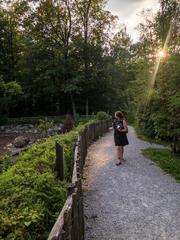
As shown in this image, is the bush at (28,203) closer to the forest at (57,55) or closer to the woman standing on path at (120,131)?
the woman standing on path at (120,131)

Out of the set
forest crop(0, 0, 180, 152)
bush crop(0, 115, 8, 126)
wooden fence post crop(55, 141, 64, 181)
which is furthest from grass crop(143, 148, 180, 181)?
bush crop(0, 115, 8, 126)

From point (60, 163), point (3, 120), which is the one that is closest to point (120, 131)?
point (60, 163)

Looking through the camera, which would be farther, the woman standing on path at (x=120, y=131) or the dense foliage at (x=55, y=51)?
the dense foliage at (x=55, y=51)

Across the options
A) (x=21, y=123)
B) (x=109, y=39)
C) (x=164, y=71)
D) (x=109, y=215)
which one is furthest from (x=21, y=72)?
(x=109, y=215)

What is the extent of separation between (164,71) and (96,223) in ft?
27.3

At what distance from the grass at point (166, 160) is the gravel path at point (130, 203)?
295 millimetres

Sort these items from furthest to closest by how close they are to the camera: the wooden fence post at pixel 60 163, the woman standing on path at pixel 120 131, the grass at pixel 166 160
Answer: the woman standing on path at pixel 120 131 → the grass at pixel 166 160 → the wooden fence post at pixel 60 163

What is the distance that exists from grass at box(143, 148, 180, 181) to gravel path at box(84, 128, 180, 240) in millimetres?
295

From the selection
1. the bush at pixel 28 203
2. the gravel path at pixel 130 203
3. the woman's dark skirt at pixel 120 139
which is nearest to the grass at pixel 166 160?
the gravel path at pixel 130 203

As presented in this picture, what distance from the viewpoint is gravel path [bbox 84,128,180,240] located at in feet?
18.6

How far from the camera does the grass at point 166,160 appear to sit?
10216 millimetres

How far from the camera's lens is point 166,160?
11906mm

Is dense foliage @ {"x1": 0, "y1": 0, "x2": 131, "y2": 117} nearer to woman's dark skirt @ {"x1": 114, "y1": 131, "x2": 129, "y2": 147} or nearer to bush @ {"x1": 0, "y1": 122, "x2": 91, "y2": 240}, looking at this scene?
woman's dark skirt @ {"x1": 114, "y1": 131, "x2": 129, "y2": 147}

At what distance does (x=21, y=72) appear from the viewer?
3934 centimetres
